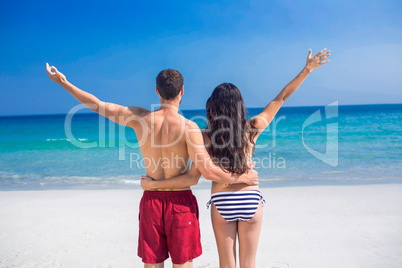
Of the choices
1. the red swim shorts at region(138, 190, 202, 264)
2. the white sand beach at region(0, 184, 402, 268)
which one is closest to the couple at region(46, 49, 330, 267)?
the red swim shorts at region(138, 190, 202, 264)

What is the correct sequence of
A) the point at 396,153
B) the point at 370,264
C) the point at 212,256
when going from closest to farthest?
1. the point at 370,264
2. the point at 212,256
3. the point at 396,153

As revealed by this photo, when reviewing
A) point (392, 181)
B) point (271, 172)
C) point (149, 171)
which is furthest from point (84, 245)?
point (392, 181)

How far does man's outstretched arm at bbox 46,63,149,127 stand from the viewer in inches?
88.6

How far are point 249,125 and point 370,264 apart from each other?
229 cm

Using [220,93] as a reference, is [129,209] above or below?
below

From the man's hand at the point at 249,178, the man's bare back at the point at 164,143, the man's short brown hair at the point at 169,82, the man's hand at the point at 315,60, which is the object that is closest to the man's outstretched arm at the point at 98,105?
the man's bare back at the point at 164,143

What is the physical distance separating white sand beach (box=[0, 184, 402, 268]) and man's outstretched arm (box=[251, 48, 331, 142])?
182 cm

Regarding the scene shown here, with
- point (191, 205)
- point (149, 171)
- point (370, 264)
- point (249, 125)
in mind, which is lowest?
point (370, 264)

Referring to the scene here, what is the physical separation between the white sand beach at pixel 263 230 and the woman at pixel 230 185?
1.25 metres

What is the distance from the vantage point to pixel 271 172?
9.17 m

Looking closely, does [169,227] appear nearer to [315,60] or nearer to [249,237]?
[249,237]

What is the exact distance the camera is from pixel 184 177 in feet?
7.70

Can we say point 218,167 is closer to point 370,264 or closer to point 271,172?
point 370,264

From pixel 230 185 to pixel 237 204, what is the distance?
16cm
